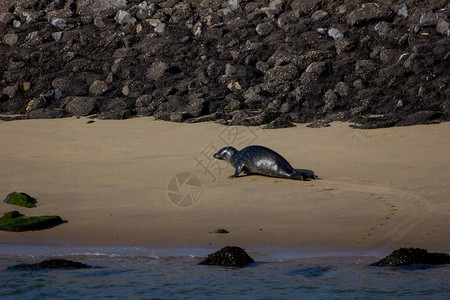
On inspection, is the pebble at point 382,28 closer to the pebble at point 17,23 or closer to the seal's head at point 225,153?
the seal's head at point 225,153

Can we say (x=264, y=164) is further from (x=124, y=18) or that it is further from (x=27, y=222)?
(x=124, y=18)

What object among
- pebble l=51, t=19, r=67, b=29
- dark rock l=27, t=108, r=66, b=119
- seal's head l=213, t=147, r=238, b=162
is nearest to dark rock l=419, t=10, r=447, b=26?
seal's head l=213, t=147, r=238, b=162

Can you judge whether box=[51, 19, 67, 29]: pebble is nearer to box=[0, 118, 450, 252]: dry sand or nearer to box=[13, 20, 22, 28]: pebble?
box=[13, 20, 22, 28]: pebble

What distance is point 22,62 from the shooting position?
17.3 metres

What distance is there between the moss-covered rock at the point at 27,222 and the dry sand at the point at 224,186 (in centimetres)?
13

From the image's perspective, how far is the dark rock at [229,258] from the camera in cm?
597

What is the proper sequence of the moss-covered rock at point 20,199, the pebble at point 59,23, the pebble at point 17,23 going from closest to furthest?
the moss-covered rock at point 20,199 < the pebble at point 59,23 < the pebble at point 17,23

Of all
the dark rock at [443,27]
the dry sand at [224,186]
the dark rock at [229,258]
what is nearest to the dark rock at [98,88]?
the dry sand at [224,186]

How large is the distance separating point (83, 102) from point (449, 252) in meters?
10.9

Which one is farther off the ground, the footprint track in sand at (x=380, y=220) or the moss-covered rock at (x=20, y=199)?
the moss-covered rock at (x=20, y=199)

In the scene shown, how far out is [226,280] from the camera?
18.7ft

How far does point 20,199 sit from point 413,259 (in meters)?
5.32

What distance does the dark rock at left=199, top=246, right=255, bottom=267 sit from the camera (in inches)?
235

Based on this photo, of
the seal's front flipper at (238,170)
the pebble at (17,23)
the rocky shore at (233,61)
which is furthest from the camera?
the pebble at (17,23)
